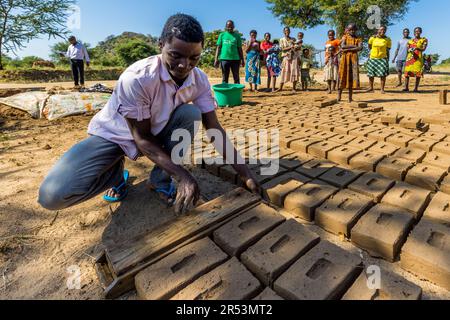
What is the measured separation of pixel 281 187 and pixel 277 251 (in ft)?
2.16

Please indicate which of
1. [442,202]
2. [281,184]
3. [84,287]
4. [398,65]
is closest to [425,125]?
[442,202]

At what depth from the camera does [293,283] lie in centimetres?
107

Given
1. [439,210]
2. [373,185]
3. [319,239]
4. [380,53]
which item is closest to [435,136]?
[373,185]

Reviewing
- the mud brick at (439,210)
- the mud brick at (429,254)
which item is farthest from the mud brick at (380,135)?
the mud brick at (429,254)

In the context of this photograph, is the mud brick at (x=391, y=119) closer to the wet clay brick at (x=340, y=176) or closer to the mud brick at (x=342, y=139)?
the mud brick at (x=342, y=139)

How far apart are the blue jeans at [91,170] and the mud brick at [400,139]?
1885 mm

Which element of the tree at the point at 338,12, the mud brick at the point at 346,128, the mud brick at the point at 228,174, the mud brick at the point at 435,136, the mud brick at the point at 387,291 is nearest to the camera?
the mud brick at the point at 387,291

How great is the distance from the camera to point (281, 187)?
1.85 metres

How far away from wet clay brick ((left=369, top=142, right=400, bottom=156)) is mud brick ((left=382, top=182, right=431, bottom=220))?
61 centimetres

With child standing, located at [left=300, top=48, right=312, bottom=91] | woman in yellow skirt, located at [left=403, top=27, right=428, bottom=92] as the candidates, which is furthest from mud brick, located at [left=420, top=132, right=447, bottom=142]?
child standing, located at [left=300, top=48, right=312, bottom=91]

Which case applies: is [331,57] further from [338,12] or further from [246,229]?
[338,12]

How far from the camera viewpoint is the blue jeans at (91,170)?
1.52 meters

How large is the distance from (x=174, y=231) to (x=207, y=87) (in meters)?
0.93
